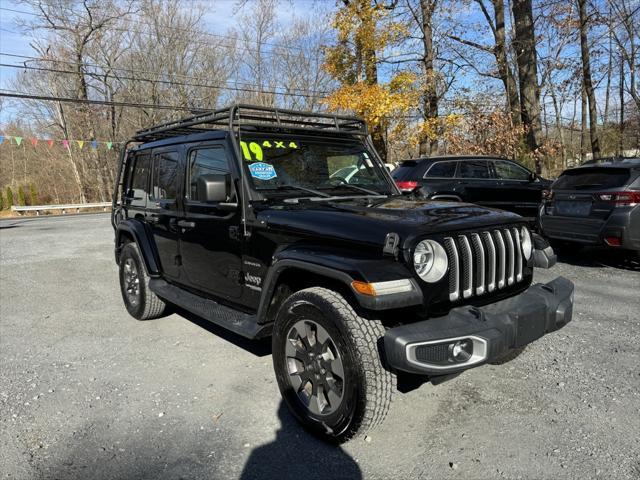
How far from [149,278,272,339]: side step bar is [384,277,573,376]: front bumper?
120 centimetres

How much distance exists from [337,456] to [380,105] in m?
14.3

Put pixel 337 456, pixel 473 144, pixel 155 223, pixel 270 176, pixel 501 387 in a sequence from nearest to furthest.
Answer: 1. pixel 337 456
2. pixel 501 387
3. pixel 270 176
4. pixel 155 223
5. pixel 473 144

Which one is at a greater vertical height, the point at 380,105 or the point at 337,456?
the point at 380,105

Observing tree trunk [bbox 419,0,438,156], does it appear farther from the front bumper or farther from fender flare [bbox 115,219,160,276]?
the front bumper

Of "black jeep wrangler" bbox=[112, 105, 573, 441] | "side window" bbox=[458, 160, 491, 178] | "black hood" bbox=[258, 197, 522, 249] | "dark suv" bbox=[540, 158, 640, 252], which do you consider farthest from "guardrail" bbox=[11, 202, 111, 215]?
"black hood" bbox=[258, 197, 522, 249]

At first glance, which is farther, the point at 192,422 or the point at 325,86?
the point at 325,86

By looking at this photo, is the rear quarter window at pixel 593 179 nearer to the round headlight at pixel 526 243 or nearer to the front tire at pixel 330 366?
the round headlight at pixel 526 243

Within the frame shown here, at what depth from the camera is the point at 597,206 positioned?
7.07m

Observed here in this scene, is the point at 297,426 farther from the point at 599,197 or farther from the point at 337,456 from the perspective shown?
the point at 599,197

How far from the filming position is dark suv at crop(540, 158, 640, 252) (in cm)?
672

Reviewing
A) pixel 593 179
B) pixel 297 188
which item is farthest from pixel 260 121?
pixel 593 179

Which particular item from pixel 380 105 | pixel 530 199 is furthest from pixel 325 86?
pixel 530 199

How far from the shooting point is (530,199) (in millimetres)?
10148

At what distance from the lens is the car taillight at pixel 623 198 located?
6715 millimetres
